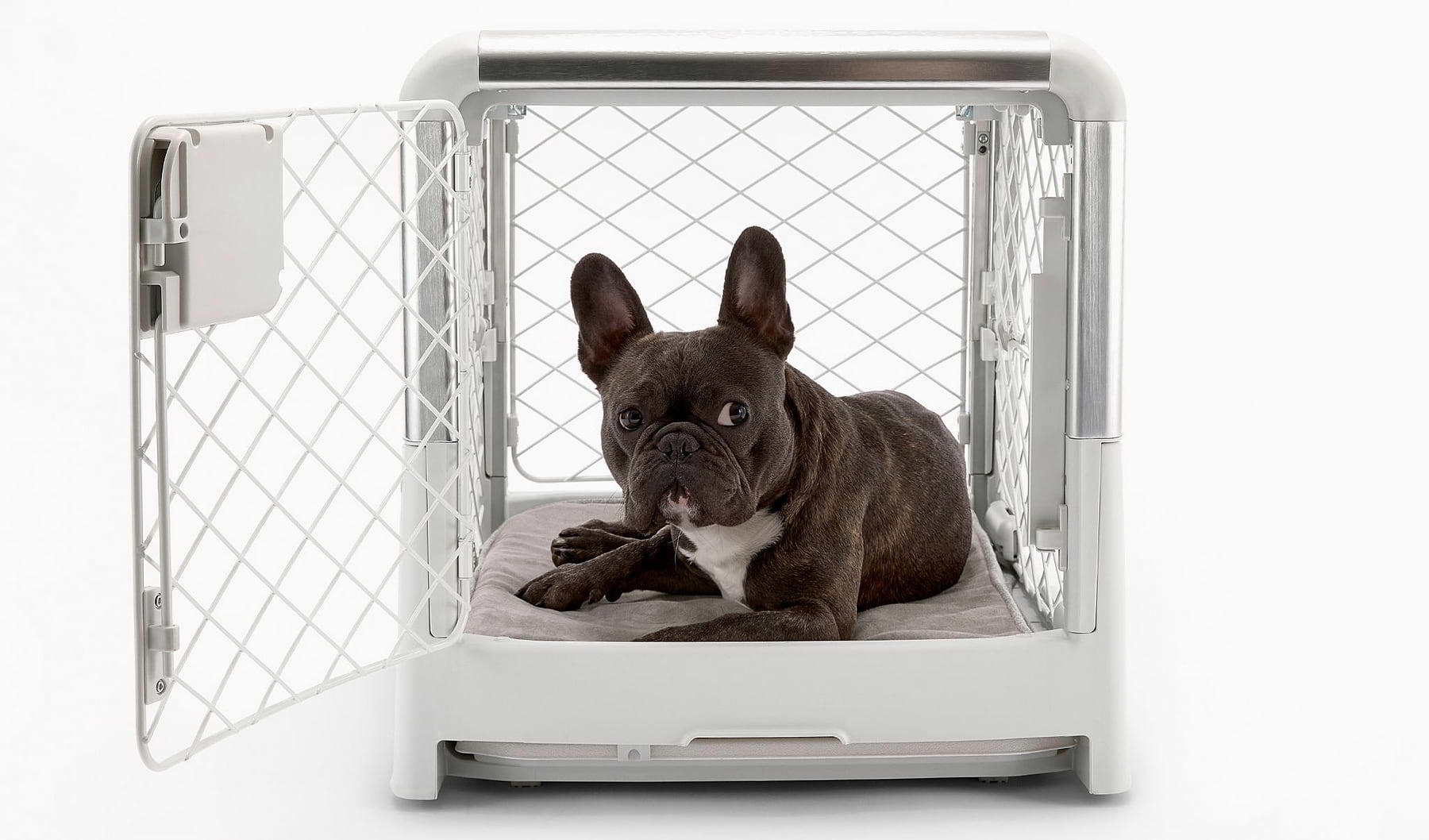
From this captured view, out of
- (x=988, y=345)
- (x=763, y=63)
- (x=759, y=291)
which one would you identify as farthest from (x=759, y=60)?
(x=988, y=345)

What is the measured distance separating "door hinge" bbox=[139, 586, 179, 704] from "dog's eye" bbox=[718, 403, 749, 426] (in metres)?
0.82

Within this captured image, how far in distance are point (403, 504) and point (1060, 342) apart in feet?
2.98

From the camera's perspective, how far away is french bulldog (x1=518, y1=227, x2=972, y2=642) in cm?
224

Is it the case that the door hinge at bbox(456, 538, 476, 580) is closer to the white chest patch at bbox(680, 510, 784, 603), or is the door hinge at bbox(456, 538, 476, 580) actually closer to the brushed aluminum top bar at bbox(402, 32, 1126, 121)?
the white chest patch at bbox(680, 510, 784, 603)

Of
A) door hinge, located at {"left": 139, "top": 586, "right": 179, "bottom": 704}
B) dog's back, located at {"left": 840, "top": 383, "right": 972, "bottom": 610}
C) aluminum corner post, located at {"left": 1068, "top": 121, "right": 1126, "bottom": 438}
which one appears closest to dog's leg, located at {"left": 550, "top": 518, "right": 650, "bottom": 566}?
dog's back, located at {"left": 840, "top": 383, "right": 972, "bottom": 610}

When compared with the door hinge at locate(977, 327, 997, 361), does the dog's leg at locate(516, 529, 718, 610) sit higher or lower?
lower

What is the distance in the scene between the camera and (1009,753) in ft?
7.53

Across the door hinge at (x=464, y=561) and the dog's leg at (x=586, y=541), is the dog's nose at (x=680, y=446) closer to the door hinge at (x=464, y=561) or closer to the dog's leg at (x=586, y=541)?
the door hinge at (x=464, y=561)

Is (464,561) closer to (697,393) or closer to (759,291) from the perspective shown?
(697,393)

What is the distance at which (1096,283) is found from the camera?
7.13 feet

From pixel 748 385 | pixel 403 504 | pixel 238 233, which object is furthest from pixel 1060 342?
pixel 238 233

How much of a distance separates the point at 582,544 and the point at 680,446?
1.98 feet

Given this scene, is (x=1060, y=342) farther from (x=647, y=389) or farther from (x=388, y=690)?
(x=388, y=690)

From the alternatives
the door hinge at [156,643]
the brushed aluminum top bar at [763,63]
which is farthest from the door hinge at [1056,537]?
the door hinge at [156,643]
